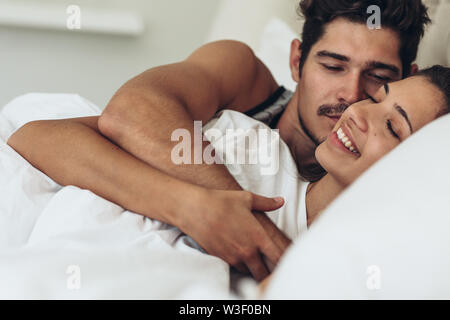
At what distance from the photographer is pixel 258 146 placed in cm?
104

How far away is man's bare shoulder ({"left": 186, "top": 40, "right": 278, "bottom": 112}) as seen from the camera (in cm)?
129

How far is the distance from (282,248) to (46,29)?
5.07ft

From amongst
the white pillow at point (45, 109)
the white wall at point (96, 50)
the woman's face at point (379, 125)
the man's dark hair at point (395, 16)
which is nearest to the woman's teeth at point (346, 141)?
the woman's face at point (379, 125)

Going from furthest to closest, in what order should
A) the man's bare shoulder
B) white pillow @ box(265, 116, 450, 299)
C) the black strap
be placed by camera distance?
the black strap, the man's bare shoulder, white pillow @ box(265, 116, 450, 299)

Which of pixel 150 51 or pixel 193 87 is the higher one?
pixel 193 87

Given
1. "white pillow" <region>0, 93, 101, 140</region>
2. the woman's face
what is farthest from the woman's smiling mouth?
"white pillow" <region>0, 93, 101, 140</region>

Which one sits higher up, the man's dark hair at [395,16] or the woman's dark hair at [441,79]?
the man's dark hair at [395,16]

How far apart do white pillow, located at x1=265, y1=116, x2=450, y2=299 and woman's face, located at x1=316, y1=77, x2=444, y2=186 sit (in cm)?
28

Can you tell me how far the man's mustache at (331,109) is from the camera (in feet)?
3.79

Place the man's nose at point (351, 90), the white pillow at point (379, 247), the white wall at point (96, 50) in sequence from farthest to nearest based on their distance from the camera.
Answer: the white wall at point (96, 50) < the man's nose at point (351, 90) < the white pillow at point (379, 247)

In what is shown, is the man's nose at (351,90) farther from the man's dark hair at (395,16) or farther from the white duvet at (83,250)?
the white duvet at (83,250)

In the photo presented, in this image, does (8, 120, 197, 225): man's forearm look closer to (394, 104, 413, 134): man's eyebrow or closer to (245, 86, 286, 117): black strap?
(394, 104, 413, 134): man's eyebrow

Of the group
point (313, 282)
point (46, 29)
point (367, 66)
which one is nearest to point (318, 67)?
point (367, 66)

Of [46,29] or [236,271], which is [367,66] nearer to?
[236,271]
